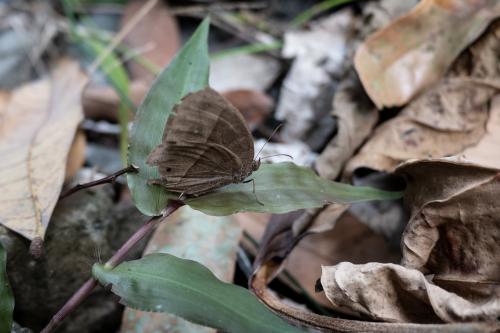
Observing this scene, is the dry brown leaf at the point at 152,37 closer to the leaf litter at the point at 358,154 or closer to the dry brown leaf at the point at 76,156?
the leaf litter at the point at 358,154

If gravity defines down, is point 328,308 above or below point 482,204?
below

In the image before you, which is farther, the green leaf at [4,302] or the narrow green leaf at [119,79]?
the narrow green leaf at [119,79]

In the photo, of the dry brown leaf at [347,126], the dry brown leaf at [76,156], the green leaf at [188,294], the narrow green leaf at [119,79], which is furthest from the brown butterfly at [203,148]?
the narrow green leaf at [119,79]

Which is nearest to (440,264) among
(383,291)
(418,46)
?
(383,291)

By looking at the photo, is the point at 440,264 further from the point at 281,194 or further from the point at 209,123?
the point at 209,123

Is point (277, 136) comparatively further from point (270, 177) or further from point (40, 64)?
point (40, 64)

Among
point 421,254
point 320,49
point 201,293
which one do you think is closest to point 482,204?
point 421,254
